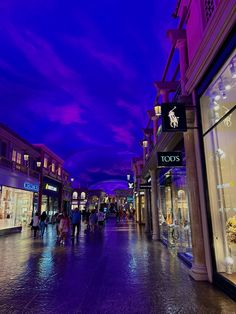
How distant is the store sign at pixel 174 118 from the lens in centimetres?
652

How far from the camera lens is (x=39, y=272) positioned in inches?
269

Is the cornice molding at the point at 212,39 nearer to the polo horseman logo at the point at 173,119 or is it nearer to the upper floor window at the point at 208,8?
the upper floor window at the point at 208,8

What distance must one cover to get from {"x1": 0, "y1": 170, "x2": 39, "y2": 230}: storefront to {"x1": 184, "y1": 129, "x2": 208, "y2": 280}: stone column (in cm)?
1570

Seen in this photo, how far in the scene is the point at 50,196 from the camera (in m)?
33.6

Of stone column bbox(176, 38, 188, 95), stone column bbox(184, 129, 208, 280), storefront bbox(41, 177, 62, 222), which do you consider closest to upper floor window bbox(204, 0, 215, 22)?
stone column bbox(176, 38, 188, 95)

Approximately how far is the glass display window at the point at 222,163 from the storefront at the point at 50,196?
26.9 m

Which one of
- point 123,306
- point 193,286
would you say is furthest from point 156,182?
point 123,306

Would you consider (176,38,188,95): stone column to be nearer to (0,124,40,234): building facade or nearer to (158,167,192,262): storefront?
(158,167,192,262): storefront

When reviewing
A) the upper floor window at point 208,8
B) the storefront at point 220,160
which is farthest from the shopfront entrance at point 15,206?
the upper floor window at point 208,8

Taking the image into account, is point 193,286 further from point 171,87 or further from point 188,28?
point 171,87

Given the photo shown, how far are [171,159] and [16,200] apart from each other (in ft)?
57.5

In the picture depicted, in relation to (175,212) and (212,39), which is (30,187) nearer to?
(175,212)

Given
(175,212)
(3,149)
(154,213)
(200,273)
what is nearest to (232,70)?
(200,273)

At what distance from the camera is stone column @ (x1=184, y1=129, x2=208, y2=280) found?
6.14m
